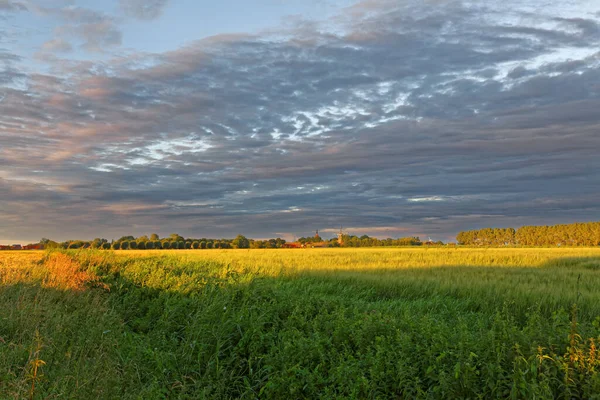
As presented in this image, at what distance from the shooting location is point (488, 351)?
20.2 ft

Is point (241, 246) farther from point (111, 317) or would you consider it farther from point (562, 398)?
point (562, 398)

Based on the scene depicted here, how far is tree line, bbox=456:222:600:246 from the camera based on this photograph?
82.5 metres

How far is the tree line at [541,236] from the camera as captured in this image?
271ft

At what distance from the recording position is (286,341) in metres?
7.87

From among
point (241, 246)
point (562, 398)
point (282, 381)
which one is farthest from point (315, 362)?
point (241, 246)

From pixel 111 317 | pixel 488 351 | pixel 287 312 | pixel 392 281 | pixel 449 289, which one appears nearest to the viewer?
pixel 488 351

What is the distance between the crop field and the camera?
6031mm

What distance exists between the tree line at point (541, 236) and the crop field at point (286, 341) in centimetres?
7560

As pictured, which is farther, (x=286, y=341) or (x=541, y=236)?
(x=541, y=236)

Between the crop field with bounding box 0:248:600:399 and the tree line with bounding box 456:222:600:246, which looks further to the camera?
the tree line with bounding box 456:222:600:246

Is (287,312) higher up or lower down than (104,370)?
higher up

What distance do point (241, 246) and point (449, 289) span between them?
52731 millimetres

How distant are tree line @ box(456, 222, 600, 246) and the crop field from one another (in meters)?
75.6

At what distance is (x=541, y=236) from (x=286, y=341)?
91.6 metres
